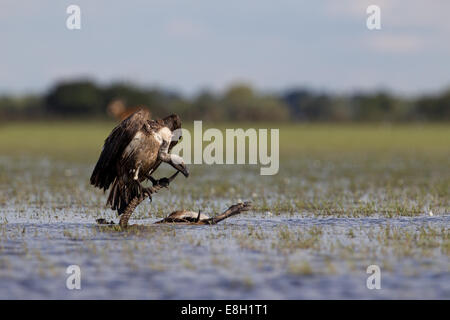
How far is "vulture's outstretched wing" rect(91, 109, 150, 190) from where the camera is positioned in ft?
48.0

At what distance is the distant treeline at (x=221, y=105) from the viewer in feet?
330

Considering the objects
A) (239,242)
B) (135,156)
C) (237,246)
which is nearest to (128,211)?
(135,156)

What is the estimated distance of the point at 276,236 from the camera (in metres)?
13.9

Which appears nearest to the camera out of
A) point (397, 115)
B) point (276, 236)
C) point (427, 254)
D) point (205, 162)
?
point (427, 254)

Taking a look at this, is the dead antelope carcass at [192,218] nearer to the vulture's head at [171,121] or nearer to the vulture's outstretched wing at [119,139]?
the vulture's outstretched wing at [119,139]

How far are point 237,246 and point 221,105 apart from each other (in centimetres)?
9259

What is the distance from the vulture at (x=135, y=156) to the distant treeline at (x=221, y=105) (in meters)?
77.9

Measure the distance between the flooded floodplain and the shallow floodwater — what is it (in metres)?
0.03

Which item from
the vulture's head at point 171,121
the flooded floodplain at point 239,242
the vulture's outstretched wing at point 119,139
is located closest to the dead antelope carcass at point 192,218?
the flooded floodplain at point 239,242

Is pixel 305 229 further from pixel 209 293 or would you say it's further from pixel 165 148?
pixel 209 293

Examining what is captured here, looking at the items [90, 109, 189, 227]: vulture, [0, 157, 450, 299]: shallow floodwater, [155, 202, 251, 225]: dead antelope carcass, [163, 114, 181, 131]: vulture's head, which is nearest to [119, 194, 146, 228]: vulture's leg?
[90, 109, 189, 227]: vulture
